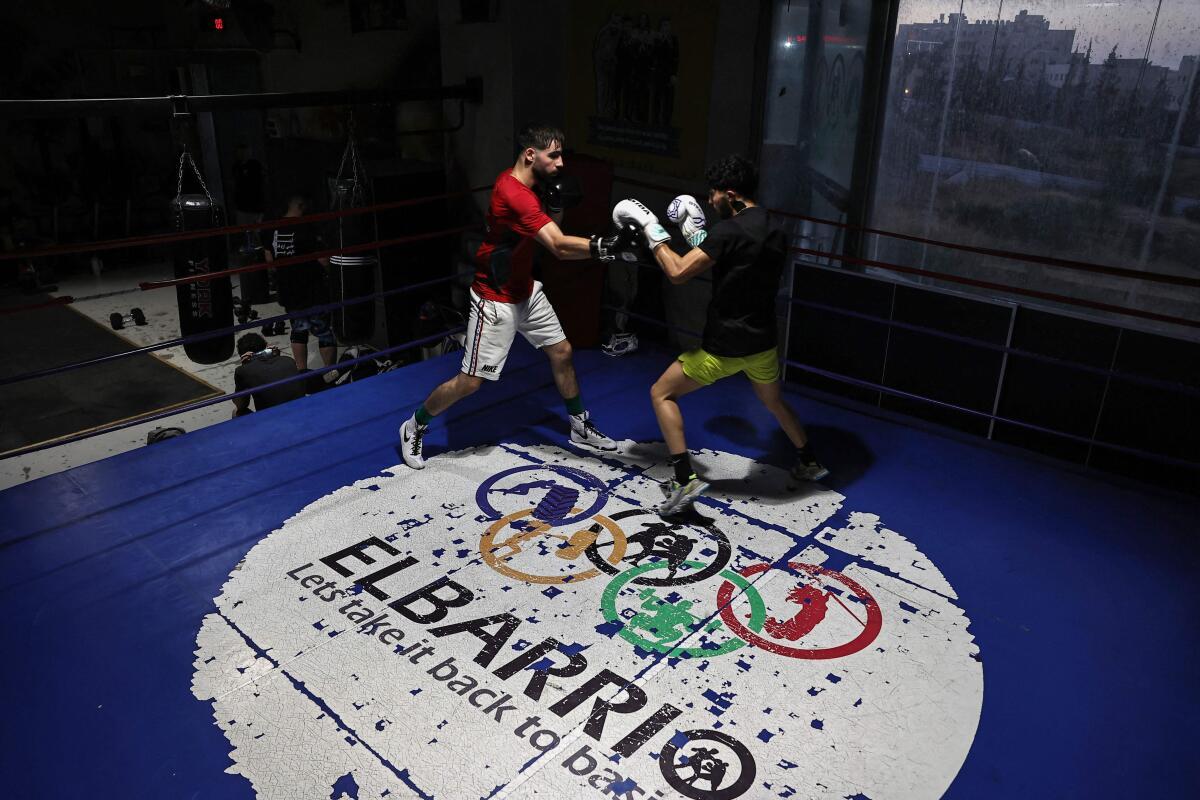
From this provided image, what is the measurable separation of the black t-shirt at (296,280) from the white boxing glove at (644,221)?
372 cm

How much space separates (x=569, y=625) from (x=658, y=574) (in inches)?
15.4

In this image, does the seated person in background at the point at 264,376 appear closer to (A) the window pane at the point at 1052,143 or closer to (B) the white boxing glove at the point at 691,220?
(B) the white boxing glove at the point at 691,220

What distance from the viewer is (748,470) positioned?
11.5 ft

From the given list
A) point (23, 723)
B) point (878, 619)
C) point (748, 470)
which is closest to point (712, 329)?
point (748, 470)

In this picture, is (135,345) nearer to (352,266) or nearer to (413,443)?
(352,266)

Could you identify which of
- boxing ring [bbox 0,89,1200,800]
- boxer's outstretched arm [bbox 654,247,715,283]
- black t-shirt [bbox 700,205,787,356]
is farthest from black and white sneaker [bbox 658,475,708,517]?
boxer's outstretched arm [bbox 654,247,715,283]

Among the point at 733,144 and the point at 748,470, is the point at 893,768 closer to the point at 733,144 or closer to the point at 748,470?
the point at 748,470

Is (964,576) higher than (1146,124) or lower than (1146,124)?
lower

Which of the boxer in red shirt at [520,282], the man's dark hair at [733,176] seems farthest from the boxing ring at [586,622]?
the man's dark hair at [733,176]

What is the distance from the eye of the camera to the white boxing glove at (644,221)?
2.99 m

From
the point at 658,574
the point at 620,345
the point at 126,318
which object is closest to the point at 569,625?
the point at 658,574

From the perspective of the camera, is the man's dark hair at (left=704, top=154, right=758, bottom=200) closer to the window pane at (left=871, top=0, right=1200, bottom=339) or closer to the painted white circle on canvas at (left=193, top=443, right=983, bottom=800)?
the painted white circle on canvas at (left=193, top=443, right=983, bottom=800)

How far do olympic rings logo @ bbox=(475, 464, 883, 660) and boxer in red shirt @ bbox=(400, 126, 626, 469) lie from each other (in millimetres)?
379

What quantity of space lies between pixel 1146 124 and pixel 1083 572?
1.81 meters
